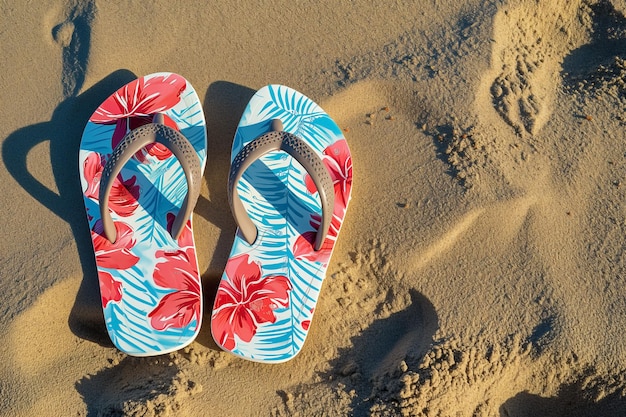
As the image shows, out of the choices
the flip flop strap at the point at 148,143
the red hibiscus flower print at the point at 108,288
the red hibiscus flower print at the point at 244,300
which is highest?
the flip flop strap at the point at 148,143

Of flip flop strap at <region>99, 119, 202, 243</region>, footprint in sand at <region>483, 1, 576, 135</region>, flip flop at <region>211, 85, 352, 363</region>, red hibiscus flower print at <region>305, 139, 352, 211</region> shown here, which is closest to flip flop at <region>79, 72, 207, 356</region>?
flip flop strap at <region>99, 119, 202, 243</region>

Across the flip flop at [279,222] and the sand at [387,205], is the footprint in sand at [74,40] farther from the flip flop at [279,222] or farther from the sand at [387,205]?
the flip flop at [279,222]

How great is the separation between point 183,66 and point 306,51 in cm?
60

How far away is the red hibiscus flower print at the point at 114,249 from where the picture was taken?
2.29m

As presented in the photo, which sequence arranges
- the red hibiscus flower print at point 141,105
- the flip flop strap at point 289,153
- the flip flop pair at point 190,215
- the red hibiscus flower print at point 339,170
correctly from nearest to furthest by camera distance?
the flip flop strap at point 289,153
the flip flop pair at point 190,215
the red hibiscus flower print at point 339,170
the red hibiscus flower print at point 141,105

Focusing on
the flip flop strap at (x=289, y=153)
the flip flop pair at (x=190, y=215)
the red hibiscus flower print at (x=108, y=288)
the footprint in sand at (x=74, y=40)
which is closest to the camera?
the flip flop strap at (x=289, y=153)

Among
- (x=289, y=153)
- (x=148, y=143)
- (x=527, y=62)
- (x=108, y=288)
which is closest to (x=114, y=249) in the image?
(x=108, y=288)

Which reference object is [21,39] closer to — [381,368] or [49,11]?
[49,11]

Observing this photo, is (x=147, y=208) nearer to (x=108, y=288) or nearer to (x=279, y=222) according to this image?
(x=108, y=288)

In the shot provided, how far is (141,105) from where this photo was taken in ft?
8.29

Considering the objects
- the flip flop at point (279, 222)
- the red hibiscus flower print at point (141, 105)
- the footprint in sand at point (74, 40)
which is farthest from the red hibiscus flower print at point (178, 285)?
the footprint in sand at point (74, 40)

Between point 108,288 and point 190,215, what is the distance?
44cm

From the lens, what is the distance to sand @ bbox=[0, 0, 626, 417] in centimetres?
214

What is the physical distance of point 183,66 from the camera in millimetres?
2654
